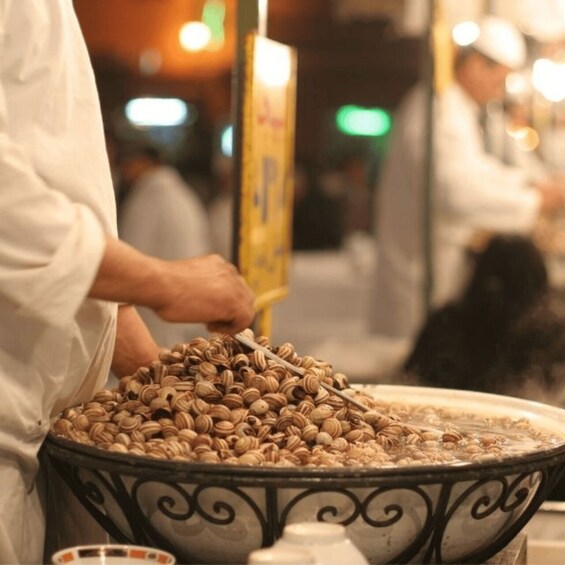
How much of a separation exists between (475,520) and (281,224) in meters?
1.43

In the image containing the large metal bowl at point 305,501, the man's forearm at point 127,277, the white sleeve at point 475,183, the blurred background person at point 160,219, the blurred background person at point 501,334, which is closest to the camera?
the large metal bowl at point 305,501

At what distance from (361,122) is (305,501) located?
46.4ft

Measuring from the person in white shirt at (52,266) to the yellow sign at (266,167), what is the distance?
720 mm

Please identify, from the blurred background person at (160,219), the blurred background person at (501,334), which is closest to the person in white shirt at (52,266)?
the blurred background person at (501,334)

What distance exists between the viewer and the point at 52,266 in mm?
1535

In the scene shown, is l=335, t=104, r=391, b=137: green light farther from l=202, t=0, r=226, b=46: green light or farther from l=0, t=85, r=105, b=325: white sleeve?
l=0, t=85, r=105, b=325: white sleeve

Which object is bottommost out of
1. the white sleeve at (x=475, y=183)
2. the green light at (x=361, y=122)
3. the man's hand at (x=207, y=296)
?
the green light at (x=361, y=122)

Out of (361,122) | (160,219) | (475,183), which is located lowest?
(160,219)

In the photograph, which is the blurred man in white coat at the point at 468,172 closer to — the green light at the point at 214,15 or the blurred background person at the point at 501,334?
the blurred background person at the point at 501,334

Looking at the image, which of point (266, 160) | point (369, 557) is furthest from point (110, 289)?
point (266, 160)

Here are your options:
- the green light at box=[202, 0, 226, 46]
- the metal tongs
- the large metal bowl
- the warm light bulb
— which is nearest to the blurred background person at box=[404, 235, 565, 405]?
the metal tongs

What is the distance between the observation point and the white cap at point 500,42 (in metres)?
6.12

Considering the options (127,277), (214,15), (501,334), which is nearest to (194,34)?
(214,15)

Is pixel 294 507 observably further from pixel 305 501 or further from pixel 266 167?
pixel 266 167
